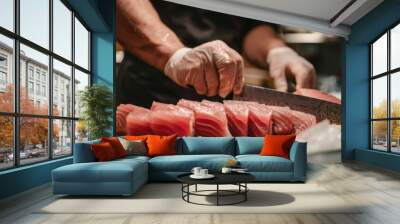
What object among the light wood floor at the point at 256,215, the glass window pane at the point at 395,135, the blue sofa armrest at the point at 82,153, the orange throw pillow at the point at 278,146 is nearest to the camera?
the light wood floor at the point at 256,215

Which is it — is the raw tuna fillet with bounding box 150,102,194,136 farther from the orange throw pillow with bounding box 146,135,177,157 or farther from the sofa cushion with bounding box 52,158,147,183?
the sofa cushion with bounding box 52,158,147,183

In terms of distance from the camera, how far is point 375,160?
8391 millimetres

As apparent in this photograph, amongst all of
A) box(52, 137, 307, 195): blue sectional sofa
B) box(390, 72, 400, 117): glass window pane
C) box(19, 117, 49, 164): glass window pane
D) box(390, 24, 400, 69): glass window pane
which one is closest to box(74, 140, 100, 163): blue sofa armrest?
box(52, 137, 307, 195): blue sectional sofa

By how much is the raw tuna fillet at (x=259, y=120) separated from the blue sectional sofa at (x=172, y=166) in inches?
88.6

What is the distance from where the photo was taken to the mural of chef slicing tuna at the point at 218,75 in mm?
9039

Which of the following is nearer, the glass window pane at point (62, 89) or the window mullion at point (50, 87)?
the window mullion at point (50, 87)

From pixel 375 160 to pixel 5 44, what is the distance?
753 cm

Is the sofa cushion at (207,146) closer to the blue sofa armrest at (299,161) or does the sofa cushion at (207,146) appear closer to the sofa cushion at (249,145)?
the sofa cushion at (249,145)

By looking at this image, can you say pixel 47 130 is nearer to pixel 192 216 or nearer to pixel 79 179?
pixel 79 179

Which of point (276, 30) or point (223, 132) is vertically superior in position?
point (276, 30)

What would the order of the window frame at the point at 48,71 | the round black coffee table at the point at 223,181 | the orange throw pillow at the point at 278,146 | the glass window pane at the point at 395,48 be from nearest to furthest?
the round black coffee table at the point at 223,181 → the window frame at the point at 48,71 → the orange throw pillow at the point at 278,146 → the glass window pane at the point at 395,48

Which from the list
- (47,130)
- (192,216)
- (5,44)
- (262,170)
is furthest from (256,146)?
(5,44)

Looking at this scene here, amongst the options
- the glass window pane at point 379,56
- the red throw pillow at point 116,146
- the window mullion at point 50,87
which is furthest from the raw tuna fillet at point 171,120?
Answer: the glass window pane at point 379,56

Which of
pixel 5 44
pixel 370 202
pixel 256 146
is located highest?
pixel 5 44
